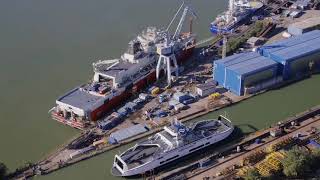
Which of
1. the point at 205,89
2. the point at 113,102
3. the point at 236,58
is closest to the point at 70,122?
the point at 113,102

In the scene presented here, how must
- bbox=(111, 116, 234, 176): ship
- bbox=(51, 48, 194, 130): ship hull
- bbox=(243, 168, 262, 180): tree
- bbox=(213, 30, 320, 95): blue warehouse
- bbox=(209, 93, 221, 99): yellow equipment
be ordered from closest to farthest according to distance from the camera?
bbox=(243, 168, 262, 180): tree < bbox=(111, 116, 234, 176): ship < bbox=(51, 48, 194, 130): ship hull < bbox=(209, 93, 221, 99): yellow equipment < bbox=(213, 30, 320, 95): blue warehouse

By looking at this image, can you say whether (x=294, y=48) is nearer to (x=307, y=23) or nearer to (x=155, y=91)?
(x=307, y=23)

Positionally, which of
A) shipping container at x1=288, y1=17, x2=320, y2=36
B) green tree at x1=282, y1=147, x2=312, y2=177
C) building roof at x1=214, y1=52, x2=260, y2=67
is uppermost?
shipping container at x1=288, y1=17, x2=320, y2=36

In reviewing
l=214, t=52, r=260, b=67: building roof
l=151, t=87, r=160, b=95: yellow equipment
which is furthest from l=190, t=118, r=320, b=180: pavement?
l=151, t=87, r=160, b=95: yellow equipment

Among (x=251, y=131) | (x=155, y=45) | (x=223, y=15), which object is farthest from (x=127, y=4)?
(x=251, y=131)

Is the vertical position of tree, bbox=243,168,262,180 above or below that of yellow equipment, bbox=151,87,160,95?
below

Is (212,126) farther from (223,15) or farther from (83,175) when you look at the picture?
(223,15)

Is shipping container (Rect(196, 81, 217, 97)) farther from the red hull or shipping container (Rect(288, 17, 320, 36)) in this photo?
shipping container (Rect(288, 17, 320, 36))

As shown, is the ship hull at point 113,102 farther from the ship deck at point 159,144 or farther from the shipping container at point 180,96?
the ship deck at point 159,144
